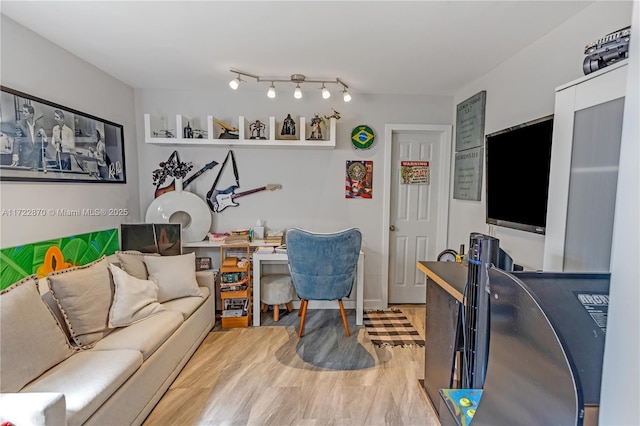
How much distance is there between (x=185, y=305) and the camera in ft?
7.85

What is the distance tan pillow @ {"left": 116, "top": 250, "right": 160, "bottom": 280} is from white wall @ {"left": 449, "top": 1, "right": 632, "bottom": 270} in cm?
271

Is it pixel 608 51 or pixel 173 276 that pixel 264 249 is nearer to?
pixel 173 276

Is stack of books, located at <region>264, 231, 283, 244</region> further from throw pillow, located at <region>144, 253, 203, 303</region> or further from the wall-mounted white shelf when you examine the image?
the wall-mounted white shelf

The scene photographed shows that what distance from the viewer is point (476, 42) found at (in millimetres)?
2039

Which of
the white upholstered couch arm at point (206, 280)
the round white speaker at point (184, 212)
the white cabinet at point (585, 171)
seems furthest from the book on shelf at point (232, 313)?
the white cabinet at point (585, 171)

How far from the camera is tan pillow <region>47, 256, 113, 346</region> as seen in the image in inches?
68.5

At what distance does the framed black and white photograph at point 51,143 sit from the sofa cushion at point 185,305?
1.19 metres

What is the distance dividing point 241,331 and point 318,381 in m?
1.04

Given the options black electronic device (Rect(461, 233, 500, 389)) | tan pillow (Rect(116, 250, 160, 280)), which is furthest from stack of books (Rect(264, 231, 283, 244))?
black electronic device (Rect(461, 233, 500, 389))

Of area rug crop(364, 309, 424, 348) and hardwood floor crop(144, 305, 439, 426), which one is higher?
area rug crop(364, 309, 424, 348)

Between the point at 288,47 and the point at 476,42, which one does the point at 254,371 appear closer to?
the point at 288,47

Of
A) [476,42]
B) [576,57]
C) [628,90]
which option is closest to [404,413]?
[628,90]

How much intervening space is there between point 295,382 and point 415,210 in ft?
7.23

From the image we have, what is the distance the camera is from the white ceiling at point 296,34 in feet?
5.42
